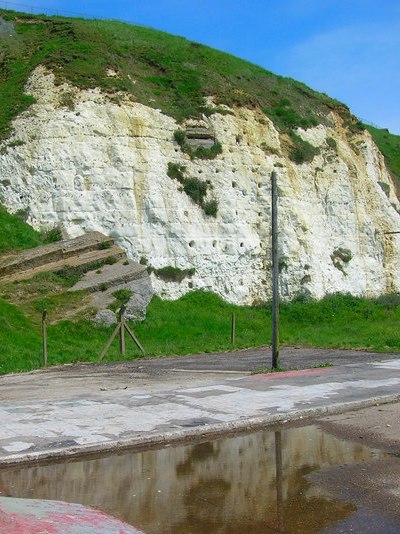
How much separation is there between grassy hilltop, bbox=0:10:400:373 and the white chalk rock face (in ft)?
3.20

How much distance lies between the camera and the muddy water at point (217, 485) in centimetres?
598

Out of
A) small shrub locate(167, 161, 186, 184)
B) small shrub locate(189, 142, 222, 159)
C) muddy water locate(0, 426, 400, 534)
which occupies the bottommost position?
muddy water locate(0, 426, 400, 534)

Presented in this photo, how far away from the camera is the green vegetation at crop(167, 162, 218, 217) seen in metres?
31.8

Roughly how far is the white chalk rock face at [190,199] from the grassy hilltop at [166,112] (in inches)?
38.4

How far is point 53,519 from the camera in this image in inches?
223

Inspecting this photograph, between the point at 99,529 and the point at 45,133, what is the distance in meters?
26.3

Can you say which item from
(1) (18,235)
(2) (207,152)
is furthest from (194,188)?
(1) (18,235)

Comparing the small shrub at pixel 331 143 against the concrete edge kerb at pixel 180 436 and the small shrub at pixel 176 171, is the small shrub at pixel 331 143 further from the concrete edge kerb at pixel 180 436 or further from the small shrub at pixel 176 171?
the concrete edge kerb at pixel 180 436

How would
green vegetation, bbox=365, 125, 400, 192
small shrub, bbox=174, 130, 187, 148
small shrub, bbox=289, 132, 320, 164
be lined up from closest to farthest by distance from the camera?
small shrub, bbox=174, 130, 187, 148 < small shrub, bbox=289, 132, 320, 164 < green vegetation, bbox=365, 125, 400, 192

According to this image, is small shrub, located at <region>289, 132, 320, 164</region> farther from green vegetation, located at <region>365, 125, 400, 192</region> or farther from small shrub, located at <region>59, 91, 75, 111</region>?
green vegetation, located at <region>365, 125, 400, 192</region>

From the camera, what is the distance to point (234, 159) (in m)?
33.7

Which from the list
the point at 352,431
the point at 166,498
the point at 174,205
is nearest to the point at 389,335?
the point at 174,205

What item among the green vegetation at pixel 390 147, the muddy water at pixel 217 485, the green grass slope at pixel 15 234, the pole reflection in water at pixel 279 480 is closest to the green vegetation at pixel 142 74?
the green grass slope at pixel 15 234

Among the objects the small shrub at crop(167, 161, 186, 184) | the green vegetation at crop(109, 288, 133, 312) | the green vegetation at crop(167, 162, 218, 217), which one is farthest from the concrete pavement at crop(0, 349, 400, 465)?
the small shrub at crop(167, 161, 186, 184)
